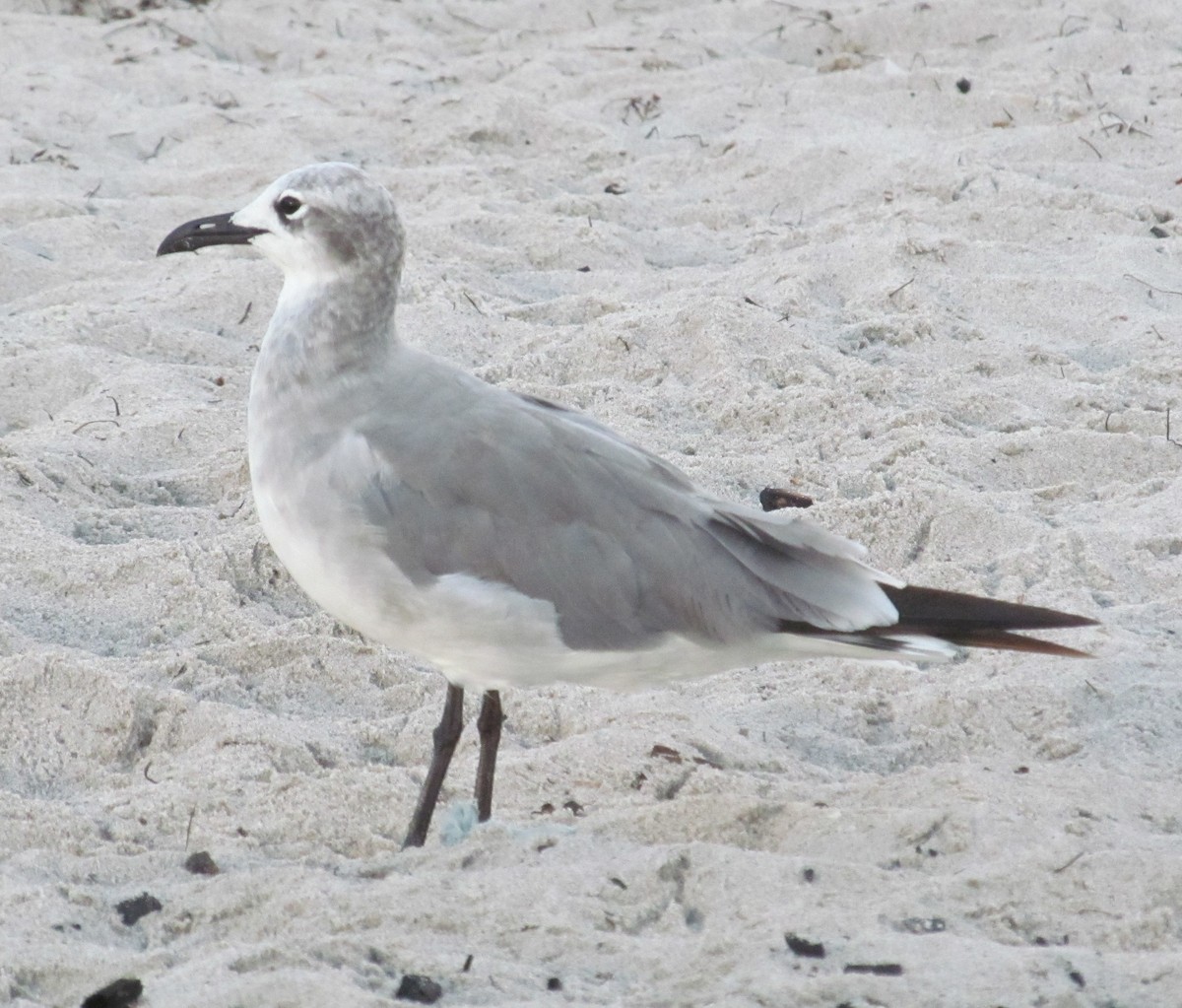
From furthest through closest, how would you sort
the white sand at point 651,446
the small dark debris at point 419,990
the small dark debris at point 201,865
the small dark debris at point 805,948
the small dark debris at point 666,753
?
the small dark debris at point 666,753 → the small dark debris at point 201,865 → the white sand at point 651,446 → the small dark debris at point 805,948 → the small dark debris at point 419,990

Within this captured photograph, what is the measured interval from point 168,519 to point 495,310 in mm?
1437

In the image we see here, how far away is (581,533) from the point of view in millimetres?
3137

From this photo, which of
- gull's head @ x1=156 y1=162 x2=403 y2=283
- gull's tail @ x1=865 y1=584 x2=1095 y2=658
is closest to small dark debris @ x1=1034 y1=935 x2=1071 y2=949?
gull's tail @ x1=865 y1=584 x2=1095 y2=658

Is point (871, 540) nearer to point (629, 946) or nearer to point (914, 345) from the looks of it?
point (914, 345)

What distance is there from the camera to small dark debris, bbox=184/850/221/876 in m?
2.97

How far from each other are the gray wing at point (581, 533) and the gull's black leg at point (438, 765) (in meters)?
0.30

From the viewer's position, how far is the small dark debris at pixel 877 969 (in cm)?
244

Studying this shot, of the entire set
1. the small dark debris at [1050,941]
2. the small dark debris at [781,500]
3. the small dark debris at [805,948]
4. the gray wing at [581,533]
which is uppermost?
the gray wing at [581,533]

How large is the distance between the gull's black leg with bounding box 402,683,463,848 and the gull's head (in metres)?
0.81

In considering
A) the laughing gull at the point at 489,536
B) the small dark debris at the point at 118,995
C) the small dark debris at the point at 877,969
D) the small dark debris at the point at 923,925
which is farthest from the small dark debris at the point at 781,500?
the small dark debris at the point at 118,995

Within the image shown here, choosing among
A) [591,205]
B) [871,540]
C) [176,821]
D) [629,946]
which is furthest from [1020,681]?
[591,205]

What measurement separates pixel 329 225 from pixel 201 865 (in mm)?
1176

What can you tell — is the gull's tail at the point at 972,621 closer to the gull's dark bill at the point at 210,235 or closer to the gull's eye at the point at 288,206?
the gull's eye at the point at 288,206

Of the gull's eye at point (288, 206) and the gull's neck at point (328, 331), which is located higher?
the gull's eye at point (288, 206)
